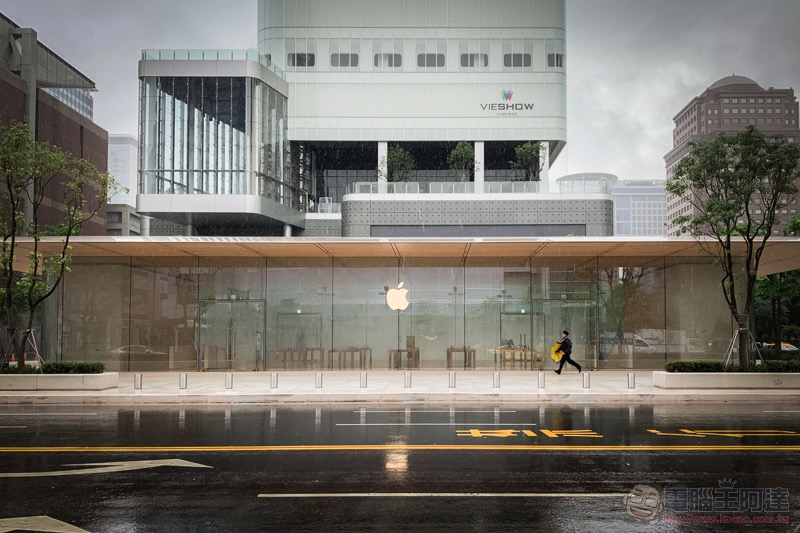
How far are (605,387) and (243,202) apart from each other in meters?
37.4

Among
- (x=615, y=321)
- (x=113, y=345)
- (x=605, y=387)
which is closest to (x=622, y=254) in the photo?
(x=615, y=321)

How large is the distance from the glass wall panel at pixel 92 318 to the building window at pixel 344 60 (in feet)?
116

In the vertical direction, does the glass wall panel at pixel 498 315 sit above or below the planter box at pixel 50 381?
above

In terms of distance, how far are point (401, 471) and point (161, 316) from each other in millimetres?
20851

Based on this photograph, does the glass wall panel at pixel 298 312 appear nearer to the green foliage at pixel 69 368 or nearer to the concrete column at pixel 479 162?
the green foliage at pixel 69 368

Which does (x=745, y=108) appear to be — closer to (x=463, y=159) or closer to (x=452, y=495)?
(x=463, y=159)

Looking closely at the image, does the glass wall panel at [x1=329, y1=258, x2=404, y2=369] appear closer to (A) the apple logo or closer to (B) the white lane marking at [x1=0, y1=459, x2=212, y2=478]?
(A) the apple logo

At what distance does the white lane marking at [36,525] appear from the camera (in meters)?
6.70

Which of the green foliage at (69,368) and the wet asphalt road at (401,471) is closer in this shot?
the wet asphalt road at (401,471)

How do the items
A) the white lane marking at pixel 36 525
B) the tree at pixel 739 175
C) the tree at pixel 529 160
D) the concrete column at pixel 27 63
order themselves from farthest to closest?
the concrete column at pixel 27 63, the tree at pixel 529 160, the tree at pixel 739 175, the white lane marking at pixel 36 525

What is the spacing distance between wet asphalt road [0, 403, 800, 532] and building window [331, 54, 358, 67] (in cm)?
4689

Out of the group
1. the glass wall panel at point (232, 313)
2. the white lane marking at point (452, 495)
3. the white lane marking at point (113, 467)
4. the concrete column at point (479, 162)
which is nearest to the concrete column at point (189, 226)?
the concrete column at point (479, 162)

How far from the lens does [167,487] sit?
852 cm

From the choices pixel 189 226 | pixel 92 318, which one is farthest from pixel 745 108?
pixel 92 318
